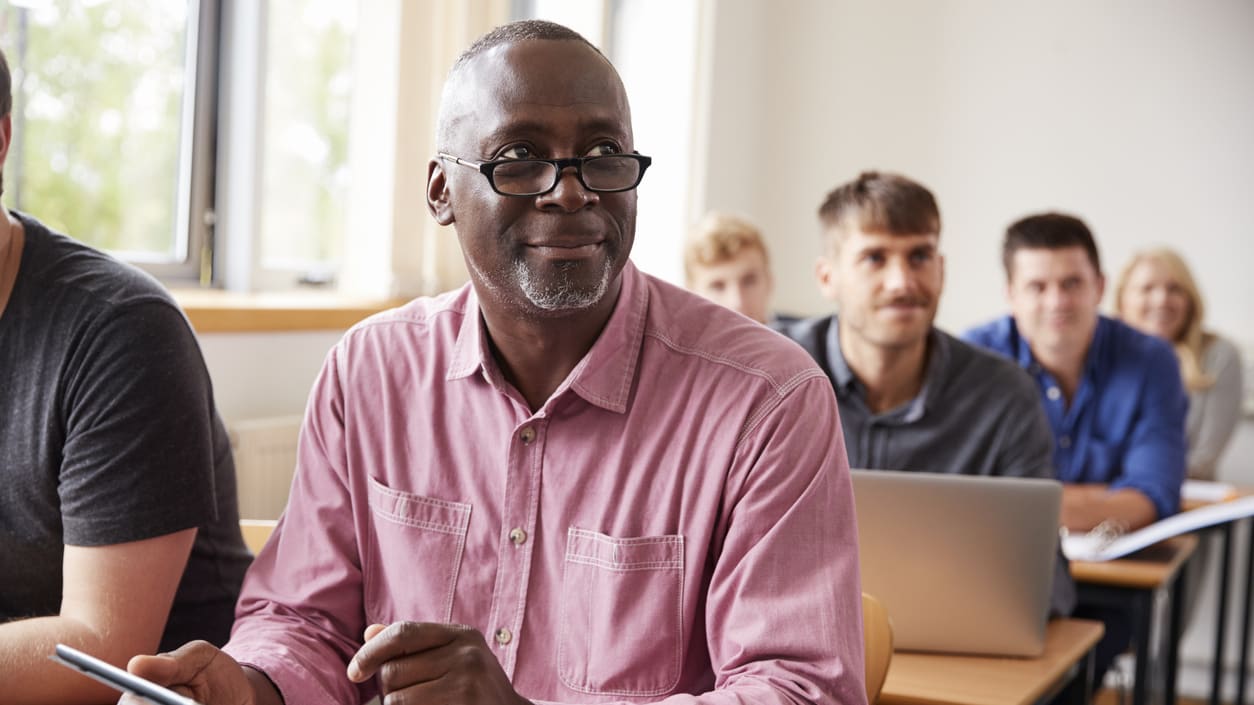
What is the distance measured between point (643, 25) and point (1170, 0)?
206 cm

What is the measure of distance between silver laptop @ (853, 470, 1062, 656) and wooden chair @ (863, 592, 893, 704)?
40cm

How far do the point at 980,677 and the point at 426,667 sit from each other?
3.63 feet

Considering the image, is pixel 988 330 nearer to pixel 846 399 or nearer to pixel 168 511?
pixel 846 399

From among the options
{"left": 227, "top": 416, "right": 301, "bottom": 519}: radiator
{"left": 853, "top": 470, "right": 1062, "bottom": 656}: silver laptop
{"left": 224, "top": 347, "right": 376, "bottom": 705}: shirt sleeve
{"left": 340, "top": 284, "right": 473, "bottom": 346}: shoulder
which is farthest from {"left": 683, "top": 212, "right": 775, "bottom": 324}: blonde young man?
{"left": 224, "top": 347, "right": 376, "bottom": 705}: shirt sleeve

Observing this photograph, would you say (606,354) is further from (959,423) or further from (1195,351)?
(1195,351)

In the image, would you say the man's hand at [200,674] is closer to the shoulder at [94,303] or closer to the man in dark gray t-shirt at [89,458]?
the man in dark gray t-shirt at [89,458]

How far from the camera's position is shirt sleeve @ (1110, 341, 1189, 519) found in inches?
131

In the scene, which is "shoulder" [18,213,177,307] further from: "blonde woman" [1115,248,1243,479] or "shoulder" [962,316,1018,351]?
"blonde woman" [1115,248,1243,479]

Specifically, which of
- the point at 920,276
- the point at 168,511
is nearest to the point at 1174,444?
the point at 920,276

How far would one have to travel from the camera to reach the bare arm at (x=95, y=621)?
151 centimetres

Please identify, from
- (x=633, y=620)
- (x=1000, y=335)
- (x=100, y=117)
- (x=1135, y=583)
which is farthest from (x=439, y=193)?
(x=1000, y=335)

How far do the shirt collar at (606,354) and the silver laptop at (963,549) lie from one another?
2.09 ft

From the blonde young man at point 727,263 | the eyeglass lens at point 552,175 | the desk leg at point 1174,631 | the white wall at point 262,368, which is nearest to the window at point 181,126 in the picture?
the white wall at point 262,368

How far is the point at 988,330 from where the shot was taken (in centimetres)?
361
